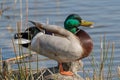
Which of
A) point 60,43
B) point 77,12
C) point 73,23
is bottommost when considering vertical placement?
point 77,12

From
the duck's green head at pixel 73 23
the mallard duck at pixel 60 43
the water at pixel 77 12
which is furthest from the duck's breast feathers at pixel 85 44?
the water at pixel 77 12

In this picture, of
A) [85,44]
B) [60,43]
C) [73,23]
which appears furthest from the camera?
[73,23]

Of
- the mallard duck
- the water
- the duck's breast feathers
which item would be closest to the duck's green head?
the mallard duck

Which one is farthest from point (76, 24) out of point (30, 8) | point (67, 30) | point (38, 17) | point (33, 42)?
point (30, 8)

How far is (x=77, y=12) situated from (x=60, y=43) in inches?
161

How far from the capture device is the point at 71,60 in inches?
297

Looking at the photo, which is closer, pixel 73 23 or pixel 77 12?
pixel 73 23

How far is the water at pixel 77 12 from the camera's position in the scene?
10073 mm

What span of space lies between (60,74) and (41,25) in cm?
69

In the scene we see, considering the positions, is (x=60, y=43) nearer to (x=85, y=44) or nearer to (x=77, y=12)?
(x=85, y=44)

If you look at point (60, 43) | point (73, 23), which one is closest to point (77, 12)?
point (73, 23)

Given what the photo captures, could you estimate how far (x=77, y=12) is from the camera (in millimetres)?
11688

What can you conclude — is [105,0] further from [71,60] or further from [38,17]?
[71,60]

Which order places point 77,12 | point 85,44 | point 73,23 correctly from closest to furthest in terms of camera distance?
1. point 85,44
2. point 73,23
3. point 77,12
